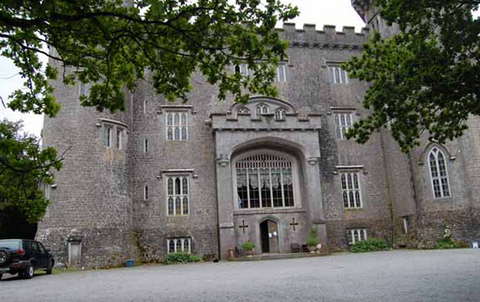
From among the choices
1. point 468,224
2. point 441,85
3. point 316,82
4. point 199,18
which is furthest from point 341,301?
point 316,82

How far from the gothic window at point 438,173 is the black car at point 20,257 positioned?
726 inches

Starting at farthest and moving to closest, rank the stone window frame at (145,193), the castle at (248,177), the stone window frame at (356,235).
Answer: the stone window frame at (356,235)
the stone window frame at (145,193)
the castle at (248,177)

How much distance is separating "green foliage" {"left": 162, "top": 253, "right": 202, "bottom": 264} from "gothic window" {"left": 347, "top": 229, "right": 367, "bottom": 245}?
328 inches

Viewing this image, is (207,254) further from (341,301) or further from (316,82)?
(341,301)

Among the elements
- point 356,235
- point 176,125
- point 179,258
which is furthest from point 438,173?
point 176,125

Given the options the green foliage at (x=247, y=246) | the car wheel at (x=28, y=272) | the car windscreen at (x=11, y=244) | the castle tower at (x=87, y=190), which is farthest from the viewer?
the green foliage at (x=247, y=246)

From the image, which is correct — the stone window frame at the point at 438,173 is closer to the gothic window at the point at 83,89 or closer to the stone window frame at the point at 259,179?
the stone window frame at the point at 259,179

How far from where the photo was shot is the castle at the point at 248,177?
19375mm

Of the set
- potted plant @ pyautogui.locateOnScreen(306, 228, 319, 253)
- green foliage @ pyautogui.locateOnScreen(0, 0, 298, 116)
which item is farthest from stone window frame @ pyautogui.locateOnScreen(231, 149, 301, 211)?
green foliage @ pyautogui.locateOnScreen(0, 0, 298, 116)

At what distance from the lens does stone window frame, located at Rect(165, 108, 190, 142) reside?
22.5 m

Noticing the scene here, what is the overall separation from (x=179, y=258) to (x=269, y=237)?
5.07m

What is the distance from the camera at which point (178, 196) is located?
21.7 metres

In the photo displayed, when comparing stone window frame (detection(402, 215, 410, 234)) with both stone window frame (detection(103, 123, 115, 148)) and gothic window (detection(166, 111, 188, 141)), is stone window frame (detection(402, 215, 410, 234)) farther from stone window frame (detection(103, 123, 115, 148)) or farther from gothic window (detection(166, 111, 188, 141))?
stone window frame (detection(103, 123, 115, 148))

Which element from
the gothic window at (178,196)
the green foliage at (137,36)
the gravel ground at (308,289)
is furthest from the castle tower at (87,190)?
the green foliage at (137,36)
